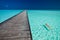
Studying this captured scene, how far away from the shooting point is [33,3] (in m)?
6.37

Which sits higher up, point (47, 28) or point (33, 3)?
point (33, 3)

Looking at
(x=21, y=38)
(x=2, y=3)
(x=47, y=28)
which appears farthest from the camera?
(x=2, y=3)

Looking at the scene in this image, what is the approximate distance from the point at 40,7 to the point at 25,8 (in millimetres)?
1090

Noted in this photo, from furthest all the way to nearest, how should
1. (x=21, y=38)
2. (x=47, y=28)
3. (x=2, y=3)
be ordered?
(x=2, y=3) → (x=47, y=28) → (x=21, y=38)

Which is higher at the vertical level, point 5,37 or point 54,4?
point 54,4

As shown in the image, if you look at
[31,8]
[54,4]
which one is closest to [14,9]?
[31,8]

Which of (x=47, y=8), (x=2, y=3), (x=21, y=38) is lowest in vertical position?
(x=21, y=38)

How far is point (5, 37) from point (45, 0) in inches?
190

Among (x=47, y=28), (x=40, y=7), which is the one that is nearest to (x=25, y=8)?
(x=40, y=7)

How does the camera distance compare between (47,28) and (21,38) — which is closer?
(21,38)

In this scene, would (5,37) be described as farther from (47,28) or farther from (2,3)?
(2,3)

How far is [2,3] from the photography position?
20.3ft

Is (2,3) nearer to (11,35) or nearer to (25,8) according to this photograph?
(25,8)

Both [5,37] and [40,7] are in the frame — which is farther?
[40,7]
